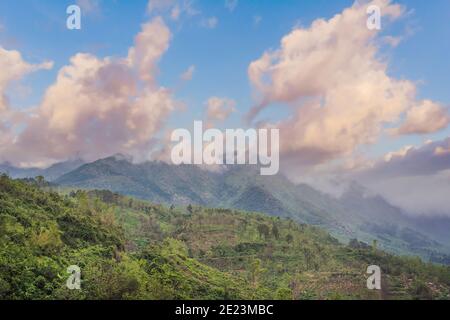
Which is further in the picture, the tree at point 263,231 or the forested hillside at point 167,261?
the tree at point 263,231

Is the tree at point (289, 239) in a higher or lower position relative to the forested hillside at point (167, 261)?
higher

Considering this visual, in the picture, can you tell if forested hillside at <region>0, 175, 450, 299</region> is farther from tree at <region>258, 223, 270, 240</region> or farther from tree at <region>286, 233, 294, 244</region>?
tree at <region>286, 233, 294, 244</region>

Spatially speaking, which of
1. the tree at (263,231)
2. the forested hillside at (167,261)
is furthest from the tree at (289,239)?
the tree at (263,231)

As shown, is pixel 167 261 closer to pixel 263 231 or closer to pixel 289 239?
pixel 289 239

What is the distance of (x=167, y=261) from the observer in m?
62.4

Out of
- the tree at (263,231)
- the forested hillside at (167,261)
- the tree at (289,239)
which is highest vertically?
the tree at (263,231)

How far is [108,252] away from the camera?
194 ft

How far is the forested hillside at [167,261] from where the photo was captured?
4064 centimetres

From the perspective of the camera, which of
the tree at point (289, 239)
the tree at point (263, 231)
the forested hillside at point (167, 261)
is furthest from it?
the tree at point (263, 231)

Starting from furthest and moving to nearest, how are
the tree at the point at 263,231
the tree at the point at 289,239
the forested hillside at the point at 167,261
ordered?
1. the tree at the point at 263,231
2. the tree at the point at 289,239
3. the forested hillside at the point at 167,261

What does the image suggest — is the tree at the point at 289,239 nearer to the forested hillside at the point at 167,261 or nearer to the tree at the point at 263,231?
the forested hillside at the point at 167,261
